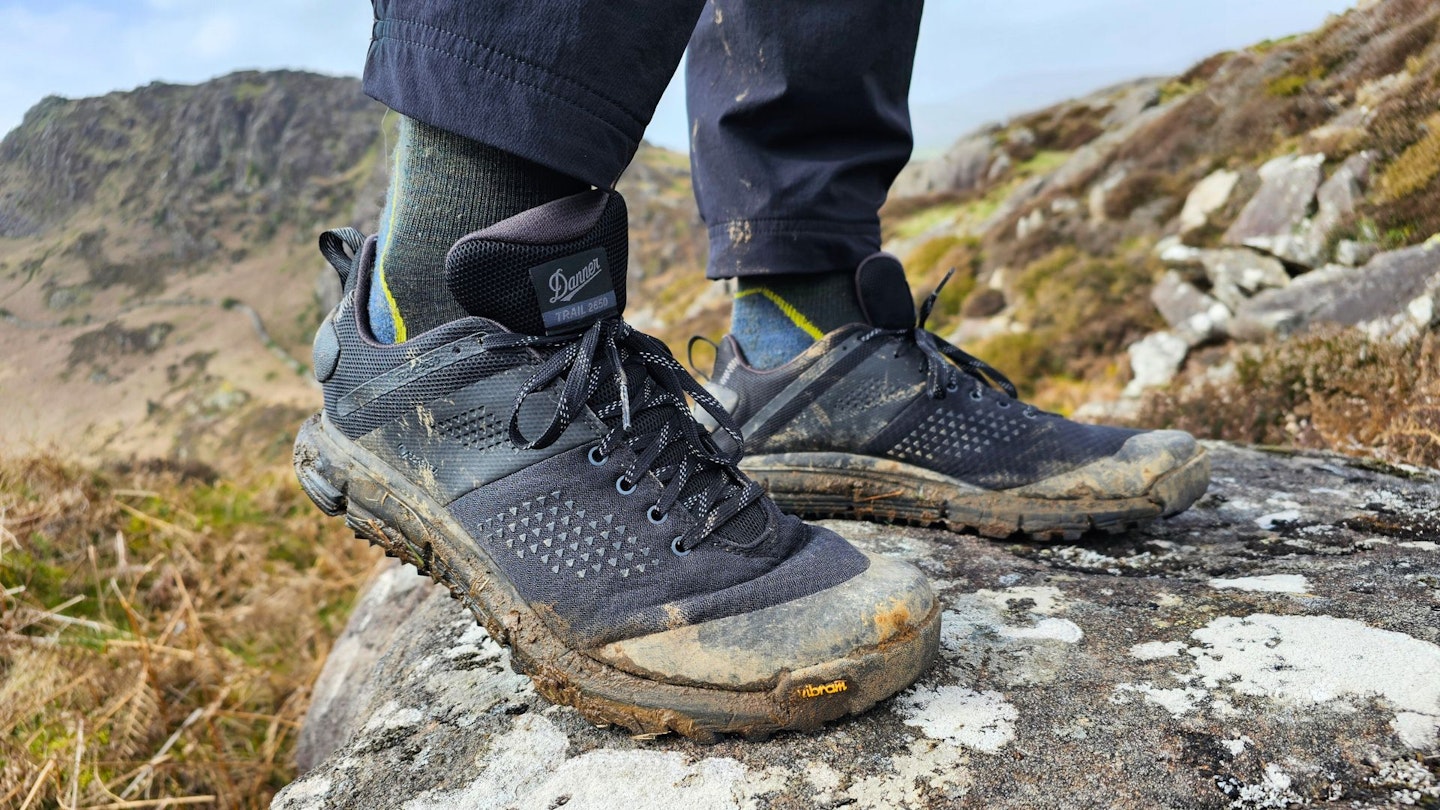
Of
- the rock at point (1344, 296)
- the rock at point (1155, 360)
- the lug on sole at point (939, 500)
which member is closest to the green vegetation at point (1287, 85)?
the rock at point (1155, 360)

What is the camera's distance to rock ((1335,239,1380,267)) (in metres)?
5.80

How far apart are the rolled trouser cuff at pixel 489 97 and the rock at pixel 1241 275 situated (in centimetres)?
783

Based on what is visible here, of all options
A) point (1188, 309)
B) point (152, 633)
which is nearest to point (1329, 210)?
point (1188, 309)

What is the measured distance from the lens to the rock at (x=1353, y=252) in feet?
19.0

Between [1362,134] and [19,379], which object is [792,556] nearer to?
[19,379]

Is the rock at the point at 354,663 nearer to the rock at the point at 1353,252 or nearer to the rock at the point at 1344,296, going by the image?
the rock at the point at 1344,296

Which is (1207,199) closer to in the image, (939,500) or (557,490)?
(939,500)

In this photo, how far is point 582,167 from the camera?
1033 millimetres

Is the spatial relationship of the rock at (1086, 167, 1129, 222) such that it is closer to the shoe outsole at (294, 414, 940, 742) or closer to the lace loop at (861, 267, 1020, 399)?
the lace loop at (861, 267, 1020, 399)

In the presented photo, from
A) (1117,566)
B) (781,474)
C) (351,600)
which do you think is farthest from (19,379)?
(1117,566)

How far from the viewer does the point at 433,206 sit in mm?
1142

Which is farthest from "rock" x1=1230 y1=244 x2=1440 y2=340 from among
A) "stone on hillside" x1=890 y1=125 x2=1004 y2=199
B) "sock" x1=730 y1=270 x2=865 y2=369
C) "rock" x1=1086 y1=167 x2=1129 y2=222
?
"stone on hillside" x1=890 y1=125 x2=1004 y2=199

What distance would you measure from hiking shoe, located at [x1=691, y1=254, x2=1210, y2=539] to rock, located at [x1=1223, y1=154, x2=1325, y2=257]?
6933 mm

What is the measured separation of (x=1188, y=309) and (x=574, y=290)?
8335 mm
